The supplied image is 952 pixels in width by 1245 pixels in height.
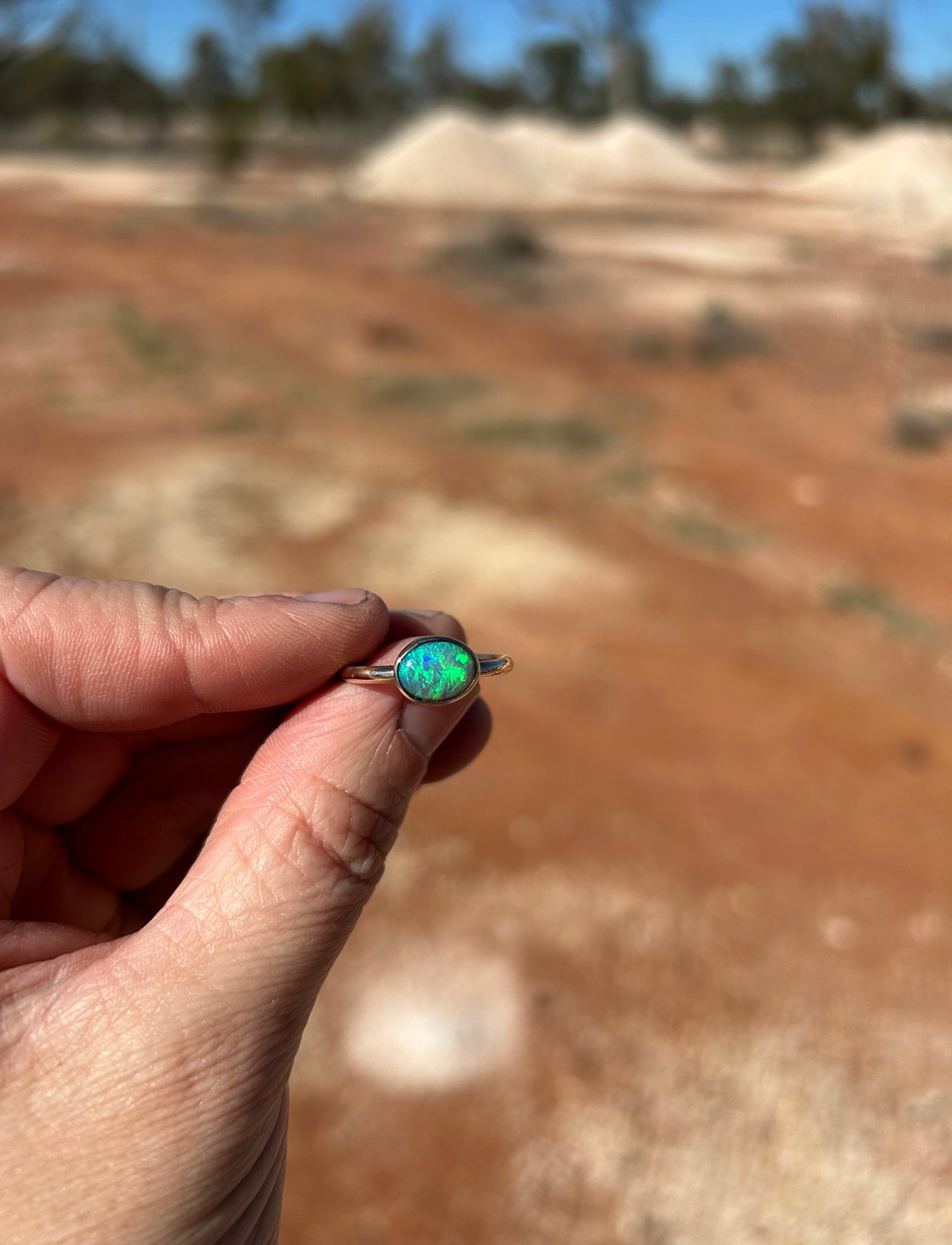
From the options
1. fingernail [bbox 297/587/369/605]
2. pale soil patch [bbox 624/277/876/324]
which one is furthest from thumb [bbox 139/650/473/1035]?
pale soil patch [bbox 624/277/876/324]

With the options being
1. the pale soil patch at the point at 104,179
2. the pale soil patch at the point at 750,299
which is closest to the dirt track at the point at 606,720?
the pale soil patch at the point at 750,299

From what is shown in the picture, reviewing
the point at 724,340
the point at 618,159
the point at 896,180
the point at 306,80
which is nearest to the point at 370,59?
the point at 306,80

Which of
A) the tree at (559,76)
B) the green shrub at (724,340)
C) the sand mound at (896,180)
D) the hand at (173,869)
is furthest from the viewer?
the tree at (559,76)

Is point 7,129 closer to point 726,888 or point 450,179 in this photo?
point 450,179

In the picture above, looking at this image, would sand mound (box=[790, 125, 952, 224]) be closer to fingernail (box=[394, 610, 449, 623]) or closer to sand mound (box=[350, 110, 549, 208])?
sand mound (box=[350, 110, 549, 208])

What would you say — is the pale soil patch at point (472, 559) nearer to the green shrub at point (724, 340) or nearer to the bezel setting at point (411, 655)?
the bezel setting at point (411, 655)

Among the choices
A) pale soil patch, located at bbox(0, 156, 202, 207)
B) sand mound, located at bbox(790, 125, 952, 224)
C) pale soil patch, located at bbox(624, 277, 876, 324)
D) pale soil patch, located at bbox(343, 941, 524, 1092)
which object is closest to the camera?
pale soil patch, located at bbox(343, 941, 524, 1092)
